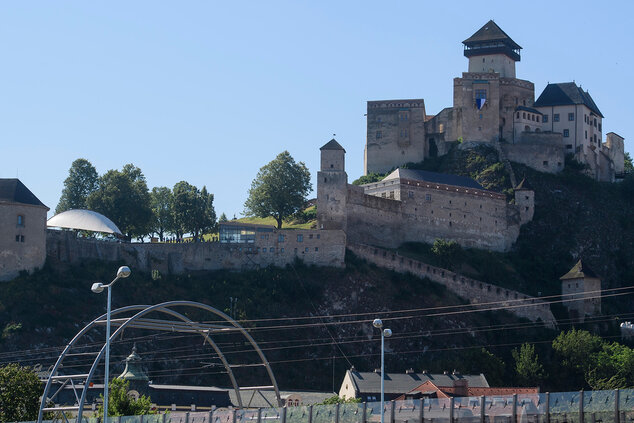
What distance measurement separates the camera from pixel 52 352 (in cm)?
8712

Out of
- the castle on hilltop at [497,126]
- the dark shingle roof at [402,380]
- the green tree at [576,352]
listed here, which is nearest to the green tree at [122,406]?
the dark shingle roof at [402,380]

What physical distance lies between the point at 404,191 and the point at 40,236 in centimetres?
3737

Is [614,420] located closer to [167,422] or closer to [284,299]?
[167,422]

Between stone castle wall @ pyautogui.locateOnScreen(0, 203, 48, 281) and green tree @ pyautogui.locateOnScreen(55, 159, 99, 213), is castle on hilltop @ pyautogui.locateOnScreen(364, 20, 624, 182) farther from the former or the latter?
stone castle wall @ pyautogui.locateOnScreen(0, 203, 48, 281)

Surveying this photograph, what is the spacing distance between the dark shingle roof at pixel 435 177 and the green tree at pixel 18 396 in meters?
60.6

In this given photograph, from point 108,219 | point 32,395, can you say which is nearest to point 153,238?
point 108,219

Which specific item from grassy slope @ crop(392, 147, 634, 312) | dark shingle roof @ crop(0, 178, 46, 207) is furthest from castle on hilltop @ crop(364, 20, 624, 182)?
dark shingle roof @ crop(0, 178, 46, 207)

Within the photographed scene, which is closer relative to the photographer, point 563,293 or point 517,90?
point 563,293

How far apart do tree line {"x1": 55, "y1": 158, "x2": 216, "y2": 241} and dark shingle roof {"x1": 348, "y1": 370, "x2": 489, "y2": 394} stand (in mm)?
37065

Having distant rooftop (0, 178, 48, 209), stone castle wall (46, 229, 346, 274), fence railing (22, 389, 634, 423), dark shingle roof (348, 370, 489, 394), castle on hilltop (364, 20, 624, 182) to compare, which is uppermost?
castle on hilltop (364, 20, 624, 182)

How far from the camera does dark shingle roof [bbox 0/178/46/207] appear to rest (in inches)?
3789

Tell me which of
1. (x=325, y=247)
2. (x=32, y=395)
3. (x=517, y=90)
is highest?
(x=517, y=90)

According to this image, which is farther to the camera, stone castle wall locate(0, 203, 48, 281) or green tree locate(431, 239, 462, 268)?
green tree locate(431, 239, 462, 268)

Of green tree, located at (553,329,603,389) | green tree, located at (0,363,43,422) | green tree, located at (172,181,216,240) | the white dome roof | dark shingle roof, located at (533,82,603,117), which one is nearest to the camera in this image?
green tree, located at (0,363,43,422)
